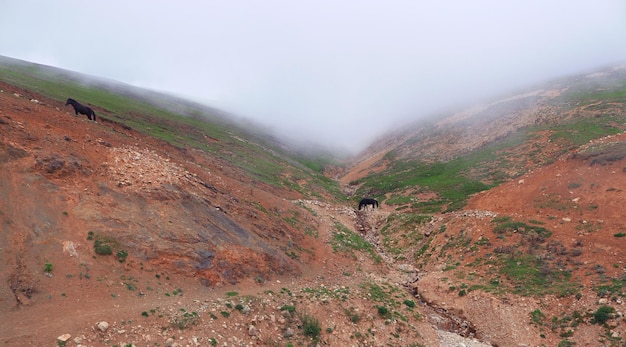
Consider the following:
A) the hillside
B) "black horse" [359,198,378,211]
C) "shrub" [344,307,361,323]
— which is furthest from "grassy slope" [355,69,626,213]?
"shrub" [344,307,361,323]

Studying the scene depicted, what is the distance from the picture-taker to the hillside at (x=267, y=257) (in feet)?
50.0

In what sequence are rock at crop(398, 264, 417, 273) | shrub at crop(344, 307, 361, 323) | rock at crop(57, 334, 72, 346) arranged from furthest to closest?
rock at crop(398, 264, 417, 273) < shrub at crop(344, 307, 361, 323) < rock at crop(57, 334, 72, 346)

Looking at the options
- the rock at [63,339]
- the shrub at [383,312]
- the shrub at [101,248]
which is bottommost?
the shrub at [383,312]

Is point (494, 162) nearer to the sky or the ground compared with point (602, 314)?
nearer to the sky

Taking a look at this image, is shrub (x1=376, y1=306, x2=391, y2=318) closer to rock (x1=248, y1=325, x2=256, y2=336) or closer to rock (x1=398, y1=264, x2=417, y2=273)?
rock (x1=248, y1=325, x2=256, y2=336)

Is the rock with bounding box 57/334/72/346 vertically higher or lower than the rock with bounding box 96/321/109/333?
higher

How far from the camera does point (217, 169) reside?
4025 cm

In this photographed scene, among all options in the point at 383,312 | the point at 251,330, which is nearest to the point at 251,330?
the point at 251,330

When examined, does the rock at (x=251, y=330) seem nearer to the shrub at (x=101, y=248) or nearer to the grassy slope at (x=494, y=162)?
the shrub at (x=101, y=248)

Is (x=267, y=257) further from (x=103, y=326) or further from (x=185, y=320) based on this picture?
(x=103, y=326)

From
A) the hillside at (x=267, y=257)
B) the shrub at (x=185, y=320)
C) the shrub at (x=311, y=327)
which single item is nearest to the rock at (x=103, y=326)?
the hillside at (x=267, y=257)

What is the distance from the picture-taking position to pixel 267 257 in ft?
76.3

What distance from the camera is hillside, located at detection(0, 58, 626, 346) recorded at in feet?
50.0

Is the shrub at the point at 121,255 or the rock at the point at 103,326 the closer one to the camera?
the rock at the point at 103,326
